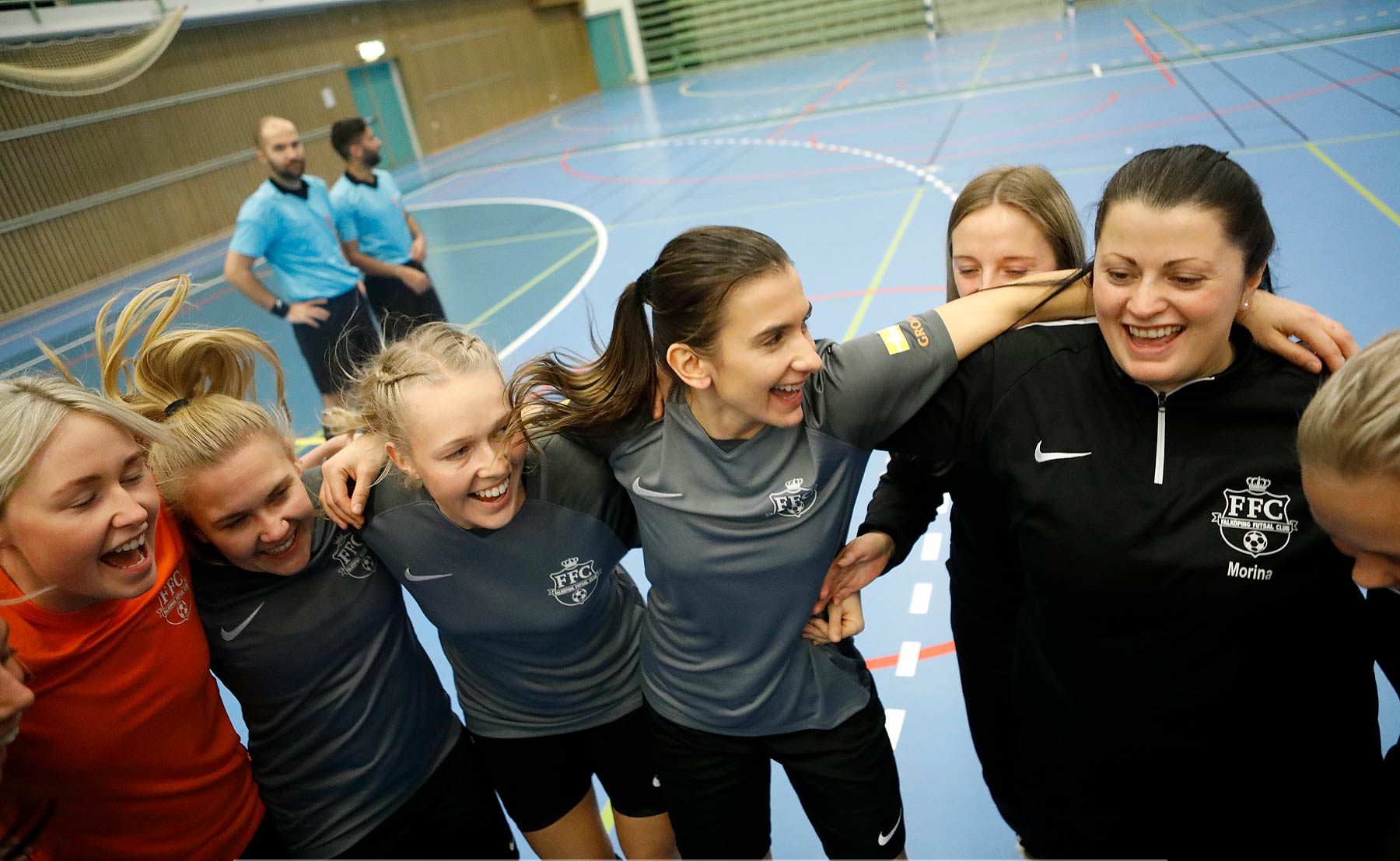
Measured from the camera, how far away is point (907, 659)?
3.93m

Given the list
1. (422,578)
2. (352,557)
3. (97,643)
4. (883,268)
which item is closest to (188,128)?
(883,268)

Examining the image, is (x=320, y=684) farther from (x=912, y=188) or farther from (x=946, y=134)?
(x=946, y=134)

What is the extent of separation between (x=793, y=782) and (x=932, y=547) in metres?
2.68

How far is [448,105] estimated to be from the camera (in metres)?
23.0

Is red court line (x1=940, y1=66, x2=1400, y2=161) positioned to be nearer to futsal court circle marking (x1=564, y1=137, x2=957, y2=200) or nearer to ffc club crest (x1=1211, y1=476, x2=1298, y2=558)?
futsal court circle marking (x1=564, y1=137, x2=957, y2=200)

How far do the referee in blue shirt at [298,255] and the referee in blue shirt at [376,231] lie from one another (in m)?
0.14

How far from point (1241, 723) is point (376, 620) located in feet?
6.76

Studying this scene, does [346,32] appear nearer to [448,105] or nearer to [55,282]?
[448,105]

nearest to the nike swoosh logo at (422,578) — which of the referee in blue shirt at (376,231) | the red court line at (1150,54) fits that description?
the referee in blue shirt at (376,231)

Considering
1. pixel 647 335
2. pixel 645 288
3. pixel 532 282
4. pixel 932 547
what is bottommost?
pixel 932 547

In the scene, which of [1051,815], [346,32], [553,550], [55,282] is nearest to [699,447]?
[553,550]

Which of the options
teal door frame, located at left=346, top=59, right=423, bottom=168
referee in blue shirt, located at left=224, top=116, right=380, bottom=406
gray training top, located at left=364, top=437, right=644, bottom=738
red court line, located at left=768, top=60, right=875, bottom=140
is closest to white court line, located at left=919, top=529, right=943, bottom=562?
gray training top, located at left=364, top=437, right=644, bottom=738

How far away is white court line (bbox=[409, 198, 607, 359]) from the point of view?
869cm

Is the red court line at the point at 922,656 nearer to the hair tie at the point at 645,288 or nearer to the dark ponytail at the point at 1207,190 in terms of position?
the hair tie at the point at 645,288
